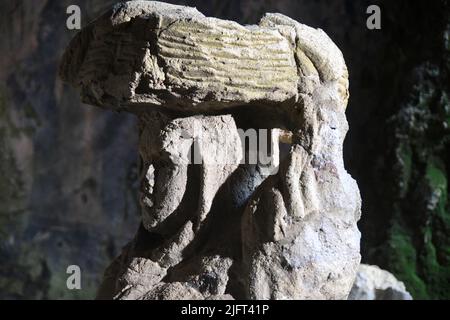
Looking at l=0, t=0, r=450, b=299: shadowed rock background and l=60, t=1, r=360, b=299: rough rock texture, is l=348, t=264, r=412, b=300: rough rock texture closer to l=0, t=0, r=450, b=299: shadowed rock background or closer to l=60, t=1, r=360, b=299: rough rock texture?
l=0, t=0, r=450, b=299: shadowed rock background

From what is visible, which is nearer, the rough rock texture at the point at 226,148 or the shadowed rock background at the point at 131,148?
the rough rock texture at the point at 226,148

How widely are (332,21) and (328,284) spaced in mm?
1710

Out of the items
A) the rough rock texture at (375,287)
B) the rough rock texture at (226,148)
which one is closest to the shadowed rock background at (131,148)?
the rough rock texture at (375,287)

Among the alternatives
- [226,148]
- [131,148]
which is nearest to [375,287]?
[226,148]

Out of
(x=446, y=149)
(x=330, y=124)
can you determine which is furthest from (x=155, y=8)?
(x=446, y=149)

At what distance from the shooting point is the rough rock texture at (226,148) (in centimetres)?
122

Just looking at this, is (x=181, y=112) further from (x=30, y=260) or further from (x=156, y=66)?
(x=30, y=260)

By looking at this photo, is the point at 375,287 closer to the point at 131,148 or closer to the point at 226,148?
the point at 226,148

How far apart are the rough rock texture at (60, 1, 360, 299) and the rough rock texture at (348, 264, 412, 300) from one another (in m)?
0.88

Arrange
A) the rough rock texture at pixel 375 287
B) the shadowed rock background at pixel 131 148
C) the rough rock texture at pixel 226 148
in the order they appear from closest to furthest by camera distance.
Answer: the rough rock texture at pixel 226 148 < the rough rock texture at pixel 375 287 < the shadowed rock background at pixel 131 148

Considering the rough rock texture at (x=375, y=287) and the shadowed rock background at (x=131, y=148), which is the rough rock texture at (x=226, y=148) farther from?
the shadowed rock background at (x=131, y=148)

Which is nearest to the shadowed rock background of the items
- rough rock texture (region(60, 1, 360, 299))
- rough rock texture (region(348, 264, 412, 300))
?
rough rock texture (region(348, 264, 412, 300))

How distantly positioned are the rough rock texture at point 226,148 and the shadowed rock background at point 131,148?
1319 millimetres

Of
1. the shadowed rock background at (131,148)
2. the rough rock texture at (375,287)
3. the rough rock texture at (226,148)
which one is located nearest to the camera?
the rough rock texture at (226,148)
